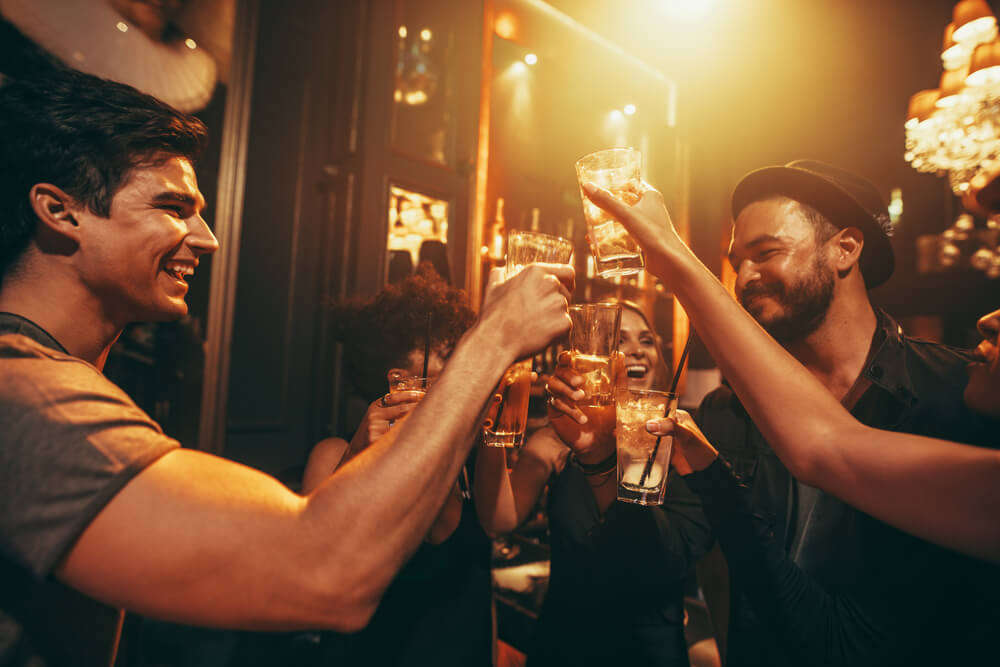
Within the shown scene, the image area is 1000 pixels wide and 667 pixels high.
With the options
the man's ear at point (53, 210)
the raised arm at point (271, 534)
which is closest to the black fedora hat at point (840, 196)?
the raised arm at point (271, 534)

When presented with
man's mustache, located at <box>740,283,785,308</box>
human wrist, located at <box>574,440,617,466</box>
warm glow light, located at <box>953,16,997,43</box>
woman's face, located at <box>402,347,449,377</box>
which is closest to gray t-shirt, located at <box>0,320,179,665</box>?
human wrist, located at <box>574,440,617,466</box>

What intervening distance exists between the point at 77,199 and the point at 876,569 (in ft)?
7.79

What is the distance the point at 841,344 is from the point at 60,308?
2.45 m

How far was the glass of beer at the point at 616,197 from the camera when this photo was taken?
4.41 ft

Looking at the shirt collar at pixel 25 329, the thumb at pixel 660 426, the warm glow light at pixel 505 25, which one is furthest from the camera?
the warm glow light at pixel 505 25

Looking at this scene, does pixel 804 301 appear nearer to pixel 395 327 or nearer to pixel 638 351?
pixel 638 351

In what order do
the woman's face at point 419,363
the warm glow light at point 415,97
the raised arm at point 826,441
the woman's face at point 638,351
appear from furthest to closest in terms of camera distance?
1. the warm glow light at point 415,97
2. the woman's face at point 638,351
3. the woman's face at point 419,363
4. the raised arm at point 826,441

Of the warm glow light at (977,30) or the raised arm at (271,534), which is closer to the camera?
the raised arm at (271,534)

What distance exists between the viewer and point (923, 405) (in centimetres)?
165

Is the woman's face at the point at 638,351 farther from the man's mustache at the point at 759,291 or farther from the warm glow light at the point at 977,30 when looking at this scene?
the warm glow light at the point at 977,30

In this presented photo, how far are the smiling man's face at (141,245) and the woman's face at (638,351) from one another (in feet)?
7.44

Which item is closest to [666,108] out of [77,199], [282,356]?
[282,356]

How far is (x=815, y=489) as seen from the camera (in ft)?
5.63

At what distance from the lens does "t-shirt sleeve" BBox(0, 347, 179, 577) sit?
79 centimetres
